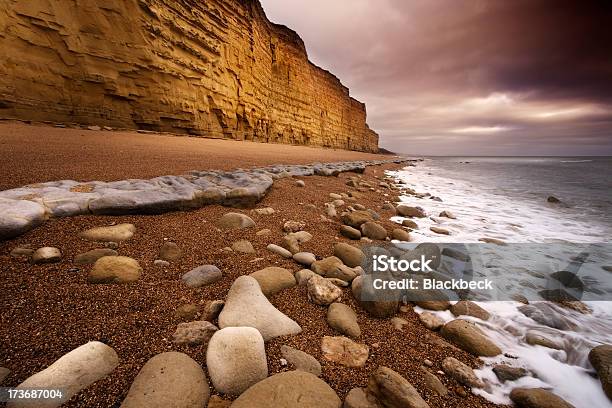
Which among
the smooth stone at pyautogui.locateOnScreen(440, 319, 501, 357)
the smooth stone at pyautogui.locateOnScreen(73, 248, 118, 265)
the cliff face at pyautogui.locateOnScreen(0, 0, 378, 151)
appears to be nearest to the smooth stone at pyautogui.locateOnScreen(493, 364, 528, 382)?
the smooth stone at pyautogui.locateOnScreen(440, 319, 501, 357)

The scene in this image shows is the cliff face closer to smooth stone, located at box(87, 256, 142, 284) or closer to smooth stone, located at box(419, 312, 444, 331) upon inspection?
smooth stone, located at box(87, 256, 142, 284)

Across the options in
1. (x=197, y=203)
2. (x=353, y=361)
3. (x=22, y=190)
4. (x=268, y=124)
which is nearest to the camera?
(x=353, y=361)

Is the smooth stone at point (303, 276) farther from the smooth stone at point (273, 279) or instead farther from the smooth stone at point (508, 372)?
the smooth stone at point (508, 372)

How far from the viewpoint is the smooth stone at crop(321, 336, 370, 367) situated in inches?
47.3

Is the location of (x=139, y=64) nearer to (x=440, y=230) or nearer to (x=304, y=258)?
(x=304, y=258)

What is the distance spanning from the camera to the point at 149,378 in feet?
3.03

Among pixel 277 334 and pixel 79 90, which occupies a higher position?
pixel 79 90

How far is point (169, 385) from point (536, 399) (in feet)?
5.11

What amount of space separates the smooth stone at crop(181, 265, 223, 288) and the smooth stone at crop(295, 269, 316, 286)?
1.69 ft

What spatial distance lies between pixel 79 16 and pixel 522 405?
1242cm

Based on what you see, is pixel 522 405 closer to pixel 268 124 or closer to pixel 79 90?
pixel 79 90

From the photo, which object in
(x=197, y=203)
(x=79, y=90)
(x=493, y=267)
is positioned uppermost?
(x=79, y=90)

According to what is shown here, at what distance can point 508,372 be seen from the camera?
1306 mm

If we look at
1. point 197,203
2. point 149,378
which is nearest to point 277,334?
point 149,378
